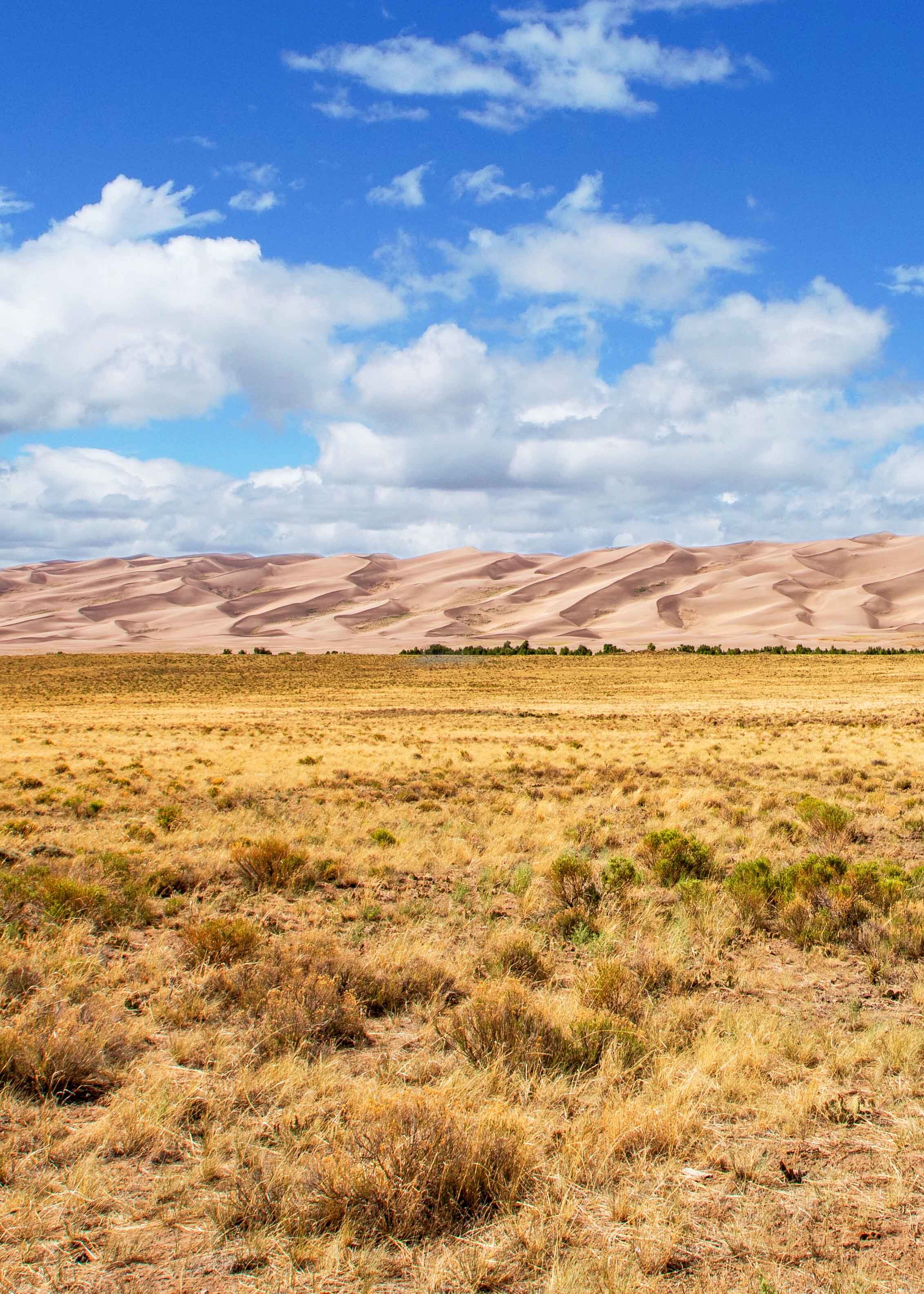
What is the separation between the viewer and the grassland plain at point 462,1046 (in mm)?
3420

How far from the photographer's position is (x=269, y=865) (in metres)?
9.41

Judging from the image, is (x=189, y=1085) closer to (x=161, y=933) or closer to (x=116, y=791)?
(x=161, y=933)

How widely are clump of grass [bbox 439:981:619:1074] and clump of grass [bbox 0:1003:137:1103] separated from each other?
1.85 metres

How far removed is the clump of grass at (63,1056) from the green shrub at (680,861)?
18.9ft

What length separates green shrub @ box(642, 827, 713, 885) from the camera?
937 cm

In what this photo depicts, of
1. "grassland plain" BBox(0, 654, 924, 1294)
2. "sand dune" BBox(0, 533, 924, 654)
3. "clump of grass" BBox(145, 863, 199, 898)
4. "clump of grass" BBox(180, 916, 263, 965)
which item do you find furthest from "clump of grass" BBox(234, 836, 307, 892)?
"sand dune" BBox(0, 533, 924, 654)

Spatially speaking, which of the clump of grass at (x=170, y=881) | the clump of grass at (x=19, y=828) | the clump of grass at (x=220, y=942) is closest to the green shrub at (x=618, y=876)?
the clump of grass at (x=220, y=942)

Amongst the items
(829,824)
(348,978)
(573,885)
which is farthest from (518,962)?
(829,824)

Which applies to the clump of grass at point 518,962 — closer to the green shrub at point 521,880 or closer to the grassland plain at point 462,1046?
the grassland plain at point 462,1046

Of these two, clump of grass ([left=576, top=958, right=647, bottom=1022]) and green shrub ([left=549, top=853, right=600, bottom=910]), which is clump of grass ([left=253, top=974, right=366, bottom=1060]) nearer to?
clump of grass ([left=576, top=958, right=647, bottom=1022])

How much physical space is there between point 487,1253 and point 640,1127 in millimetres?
1065

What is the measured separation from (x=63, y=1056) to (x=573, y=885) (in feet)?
16.5

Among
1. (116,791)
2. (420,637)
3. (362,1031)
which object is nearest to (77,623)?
(420,637)

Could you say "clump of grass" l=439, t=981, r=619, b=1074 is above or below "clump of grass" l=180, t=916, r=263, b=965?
below
